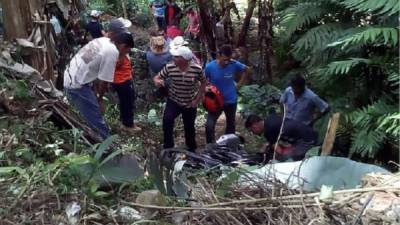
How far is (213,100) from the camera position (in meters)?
7.52

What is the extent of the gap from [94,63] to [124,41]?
1.51ft

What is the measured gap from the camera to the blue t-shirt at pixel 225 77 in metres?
7.53

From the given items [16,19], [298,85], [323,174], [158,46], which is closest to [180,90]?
[298,85]

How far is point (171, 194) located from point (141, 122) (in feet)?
18.6

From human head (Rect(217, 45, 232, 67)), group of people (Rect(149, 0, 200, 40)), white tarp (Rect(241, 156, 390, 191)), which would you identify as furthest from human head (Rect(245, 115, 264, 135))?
group of people (Rect(149, 0, 200, 40))

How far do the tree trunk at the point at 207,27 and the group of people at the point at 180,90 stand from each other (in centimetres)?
265

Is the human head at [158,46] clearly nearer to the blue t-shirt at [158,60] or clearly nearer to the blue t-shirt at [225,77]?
the blue t-shirt at [158,60]

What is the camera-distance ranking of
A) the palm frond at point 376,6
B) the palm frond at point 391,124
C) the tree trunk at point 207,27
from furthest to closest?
the tree trunk at point 207,27 < the palm frond at point 376,6 < the palm frond at point 391,124

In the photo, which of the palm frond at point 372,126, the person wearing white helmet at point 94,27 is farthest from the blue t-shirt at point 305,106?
the person wearing white helmet at point 94,27

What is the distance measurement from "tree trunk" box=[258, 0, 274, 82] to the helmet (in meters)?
3.27

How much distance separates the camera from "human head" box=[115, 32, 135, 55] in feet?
19.7

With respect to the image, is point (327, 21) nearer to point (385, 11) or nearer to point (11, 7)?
point (385, 11)

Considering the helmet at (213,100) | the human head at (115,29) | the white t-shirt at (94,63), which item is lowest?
the helmet at (213,100)

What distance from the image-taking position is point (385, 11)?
22.6 ft
